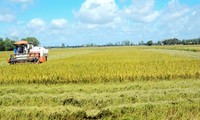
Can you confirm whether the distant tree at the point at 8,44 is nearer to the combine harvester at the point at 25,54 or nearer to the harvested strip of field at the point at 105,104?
the combine harvester at the point at 25,54

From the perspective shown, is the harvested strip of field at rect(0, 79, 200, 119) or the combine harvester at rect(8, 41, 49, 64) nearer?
the harvested strip of field at rect(0, 79, 200, 119)

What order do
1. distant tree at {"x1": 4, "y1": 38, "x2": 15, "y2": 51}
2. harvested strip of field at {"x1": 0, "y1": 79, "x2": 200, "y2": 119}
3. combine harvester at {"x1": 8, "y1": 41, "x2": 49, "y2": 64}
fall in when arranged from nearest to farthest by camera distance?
1. harvested strip of field at {"x1": 0, "y1": 79, "x2": 200, "y2": 119}
2. combine harvester at {"x1": 8, "y1": 41, "x2": 49, "y2": 64}
3. distant tree at {"x1": 4, "y1": 38, "x2": 15, "y2": 51}

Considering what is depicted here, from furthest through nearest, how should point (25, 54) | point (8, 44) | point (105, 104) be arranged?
point (8, 44)
point (25, 54)
point (105, 104)

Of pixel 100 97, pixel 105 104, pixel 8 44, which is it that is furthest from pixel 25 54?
pixel 8 44

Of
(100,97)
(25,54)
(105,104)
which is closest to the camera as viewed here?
(105,104)

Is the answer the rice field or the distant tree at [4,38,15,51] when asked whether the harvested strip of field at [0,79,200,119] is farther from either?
the distant tree at [4,38,15,51]

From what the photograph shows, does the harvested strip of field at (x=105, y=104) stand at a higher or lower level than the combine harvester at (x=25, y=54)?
lower

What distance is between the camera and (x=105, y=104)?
28.2ft

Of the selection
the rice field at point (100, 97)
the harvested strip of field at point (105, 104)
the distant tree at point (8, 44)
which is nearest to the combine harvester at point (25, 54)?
the rice field at point (100, 97)

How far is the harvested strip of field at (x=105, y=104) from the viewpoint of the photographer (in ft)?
23.6

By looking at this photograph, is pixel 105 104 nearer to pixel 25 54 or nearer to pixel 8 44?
pixel 25 54

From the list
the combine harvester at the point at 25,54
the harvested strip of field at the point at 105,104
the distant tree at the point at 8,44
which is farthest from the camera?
the distant tree at the point at 8,44

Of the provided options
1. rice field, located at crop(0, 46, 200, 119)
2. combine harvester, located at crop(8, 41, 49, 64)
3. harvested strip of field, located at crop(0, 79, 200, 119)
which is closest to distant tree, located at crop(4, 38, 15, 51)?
combine harvester, located at crop(8, 41, 49, 64)

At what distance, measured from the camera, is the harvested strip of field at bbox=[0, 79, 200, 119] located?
23.6ft
